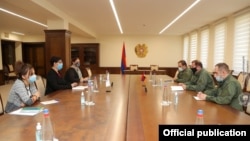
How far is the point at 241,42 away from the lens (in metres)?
5.06

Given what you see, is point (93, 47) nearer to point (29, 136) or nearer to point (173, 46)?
point (173, 46)

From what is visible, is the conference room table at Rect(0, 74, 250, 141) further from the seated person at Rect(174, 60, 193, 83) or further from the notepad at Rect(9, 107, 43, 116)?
the seated person at Rect(174, 60, 193, 83)

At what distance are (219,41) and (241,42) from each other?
1247 mm

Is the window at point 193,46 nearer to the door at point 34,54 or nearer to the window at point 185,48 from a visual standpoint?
the window at point 185,48

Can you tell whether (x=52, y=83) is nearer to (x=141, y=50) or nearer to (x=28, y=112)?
(x=28, y=112)

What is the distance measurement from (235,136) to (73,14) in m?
5.11

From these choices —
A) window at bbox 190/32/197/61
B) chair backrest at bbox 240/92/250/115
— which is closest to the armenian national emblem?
window at bbox 190/32/197/61

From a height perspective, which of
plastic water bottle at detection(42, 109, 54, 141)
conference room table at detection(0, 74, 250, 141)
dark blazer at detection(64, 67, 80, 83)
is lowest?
conference room table at detection(0, 74, 250, 141)

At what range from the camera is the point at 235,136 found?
0.75 metres

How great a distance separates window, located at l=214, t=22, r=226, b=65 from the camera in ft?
19.8

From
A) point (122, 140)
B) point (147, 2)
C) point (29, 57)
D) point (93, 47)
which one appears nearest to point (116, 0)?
point (147, 2)

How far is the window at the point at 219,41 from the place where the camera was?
602cm

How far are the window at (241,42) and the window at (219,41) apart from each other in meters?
0.68

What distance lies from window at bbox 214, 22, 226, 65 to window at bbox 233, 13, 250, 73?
26.6 inches
